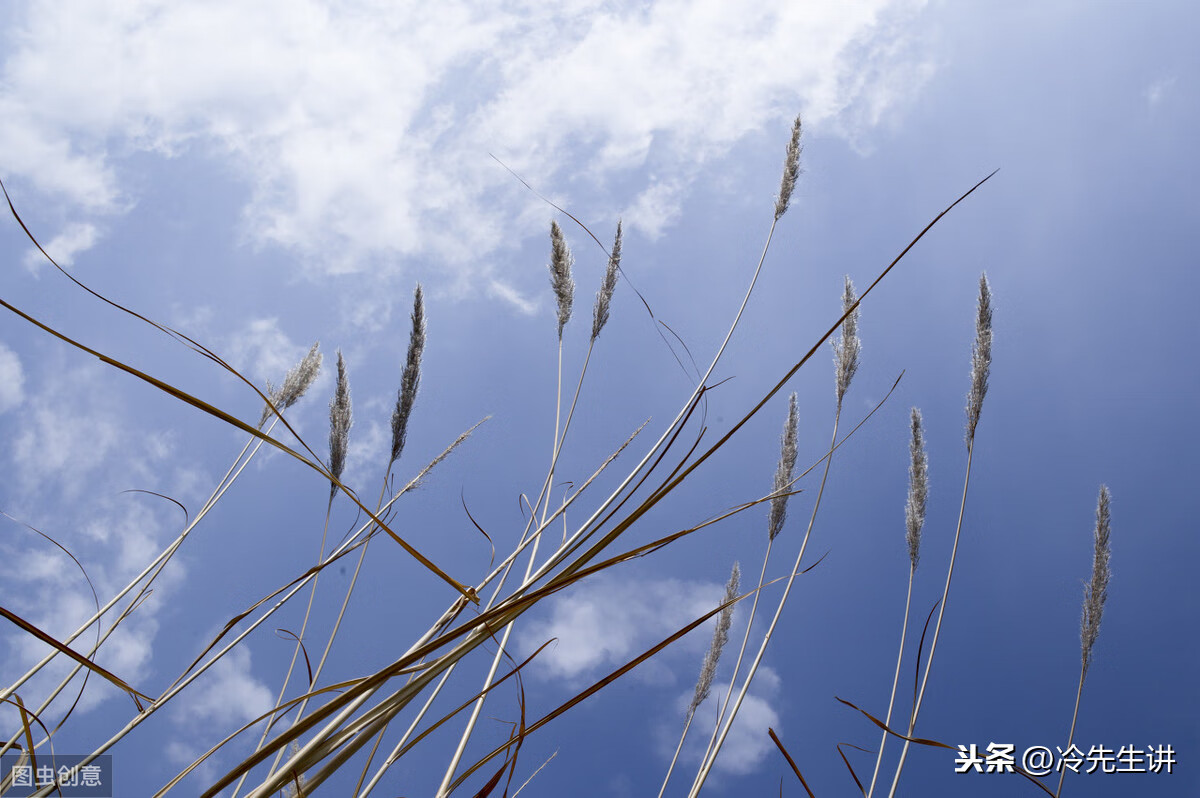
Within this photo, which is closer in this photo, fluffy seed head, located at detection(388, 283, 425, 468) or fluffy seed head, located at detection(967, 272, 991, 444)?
fluffy seed head, located at detection(388, 283, 425, 468)

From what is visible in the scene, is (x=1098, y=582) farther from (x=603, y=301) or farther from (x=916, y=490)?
(x=603, y=301)

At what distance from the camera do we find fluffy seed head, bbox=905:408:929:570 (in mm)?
2938

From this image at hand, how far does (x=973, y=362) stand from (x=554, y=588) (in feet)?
9.98

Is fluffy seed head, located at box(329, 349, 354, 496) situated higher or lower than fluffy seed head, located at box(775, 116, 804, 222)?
lower

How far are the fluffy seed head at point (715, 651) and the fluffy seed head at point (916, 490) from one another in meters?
0.82

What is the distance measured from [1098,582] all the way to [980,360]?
1163 mm

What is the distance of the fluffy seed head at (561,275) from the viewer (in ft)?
8.10

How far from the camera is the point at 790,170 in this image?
2.79 meters

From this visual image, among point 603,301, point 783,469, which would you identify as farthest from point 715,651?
point 603,301

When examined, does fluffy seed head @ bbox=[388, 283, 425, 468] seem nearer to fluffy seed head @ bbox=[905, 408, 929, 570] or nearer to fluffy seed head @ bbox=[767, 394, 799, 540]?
fluffy seed head @ bbox=[767, 394, 799, 540]

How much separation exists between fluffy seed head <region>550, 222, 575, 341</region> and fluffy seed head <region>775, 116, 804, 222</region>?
901mm

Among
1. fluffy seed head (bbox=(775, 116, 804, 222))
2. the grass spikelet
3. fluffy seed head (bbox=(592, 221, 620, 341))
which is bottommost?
the grass spikelet

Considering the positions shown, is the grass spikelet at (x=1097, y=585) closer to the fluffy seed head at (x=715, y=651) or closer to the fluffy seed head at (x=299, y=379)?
the fluffy seed head at (x=715, y=651)

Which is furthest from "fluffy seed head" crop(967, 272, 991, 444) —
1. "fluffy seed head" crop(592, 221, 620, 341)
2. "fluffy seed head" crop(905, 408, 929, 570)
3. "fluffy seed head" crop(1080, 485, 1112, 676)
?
"fluffy seed head" crop(592, 221, 620, 341)
